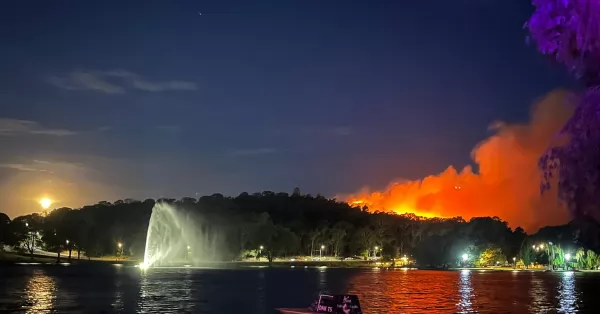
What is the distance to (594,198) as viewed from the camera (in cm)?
2055

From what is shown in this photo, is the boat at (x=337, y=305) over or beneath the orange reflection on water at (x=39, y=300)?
over

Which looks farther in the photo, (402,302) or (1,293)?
(1,293)

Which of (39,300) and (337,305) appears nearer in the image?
(337,305)

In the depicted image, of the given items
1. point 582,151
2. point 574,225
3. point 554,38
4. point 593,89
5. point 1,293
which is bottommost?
point 1,293

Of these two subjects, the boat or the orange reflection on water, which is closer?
the boat

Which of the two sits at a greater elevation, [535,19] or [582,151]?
[535,19]

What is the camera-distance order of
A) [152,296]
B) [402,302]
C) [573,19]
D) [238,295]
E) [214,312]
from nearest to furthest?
[573,19]
[214,312]
[402,302]
[152,296]
[238,295]

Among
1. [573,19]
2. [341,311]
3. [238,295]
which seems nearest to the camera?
[573,19]

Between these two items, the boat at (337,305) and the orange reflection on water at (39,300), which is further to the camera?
the orange reflection on water at (39,300)

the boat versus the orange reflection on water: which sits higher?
the boat

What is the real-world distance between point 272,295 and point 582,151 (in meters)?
75.1

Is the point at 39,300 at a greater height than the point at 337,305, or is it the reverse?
the point at 337,305

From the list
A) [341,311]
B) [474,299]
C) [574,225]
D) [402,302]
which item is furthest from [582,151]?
[474,299]

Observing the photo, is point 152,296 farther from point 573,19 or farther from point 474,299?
point 573,19
